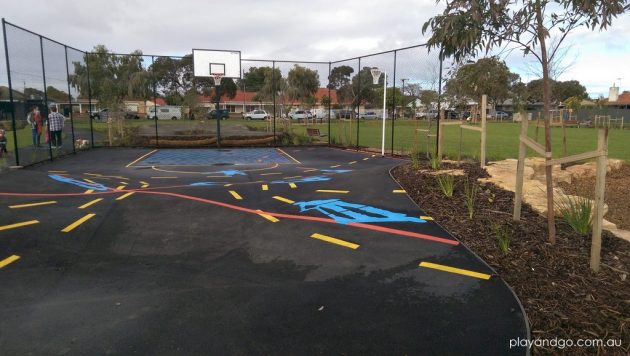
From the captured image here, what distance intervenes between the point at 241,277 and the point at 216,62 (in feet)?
52.7

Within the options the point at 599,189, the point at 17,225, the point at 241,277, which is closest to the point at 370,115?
the point at 17,225

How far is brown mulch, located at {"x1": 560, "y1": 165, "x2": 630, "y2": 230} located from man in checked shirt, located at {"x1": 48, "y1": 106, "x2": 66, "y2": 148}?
47.2 feet

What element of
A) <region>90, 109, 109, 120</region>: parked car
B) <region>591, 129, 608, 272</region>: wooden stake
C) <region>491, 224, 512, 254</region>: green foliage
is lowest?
<region>491, 224, 512, 254</region>: green foliage

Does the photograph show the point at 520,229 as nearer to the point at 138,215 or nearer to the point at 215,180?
the point at 138,215

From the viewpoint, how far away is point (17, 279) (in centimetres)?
391

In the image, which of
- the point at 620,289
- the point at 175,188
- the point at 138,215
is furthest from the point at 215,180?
the point at 620,289

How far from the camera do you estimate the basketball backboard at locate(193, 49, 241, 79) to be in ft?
59.6

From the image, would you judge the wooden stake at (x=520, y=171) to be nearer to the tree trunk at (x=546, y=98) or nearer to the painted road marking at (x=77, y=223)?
the tree trunk at (x=546, y=98)

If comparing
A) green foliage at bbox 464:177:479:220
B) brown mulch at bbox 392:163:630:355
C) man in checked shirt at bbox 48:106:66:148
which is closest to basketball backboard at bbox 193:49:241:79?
man in checked shirt at bbox 48:106:66:148

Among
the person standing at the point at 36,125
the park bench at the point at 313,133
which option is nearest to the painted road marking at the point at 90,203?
the person standing at the point at 36,125

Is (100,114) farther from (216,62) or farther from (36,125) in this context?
(36,125)

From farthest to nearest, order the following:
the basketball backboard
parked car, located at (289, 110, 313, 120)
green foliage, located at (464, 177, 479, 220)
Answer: parked car, located at (289, 110, 313, 120), the basketball backboard, green foliage, located at (464, 177, 479, 220)

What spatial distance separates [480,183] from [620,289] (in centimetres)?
364

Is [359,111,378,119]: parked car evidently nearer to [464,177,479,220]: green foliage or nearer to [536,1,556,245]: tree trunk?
[464,177,479,220]: green foliage
